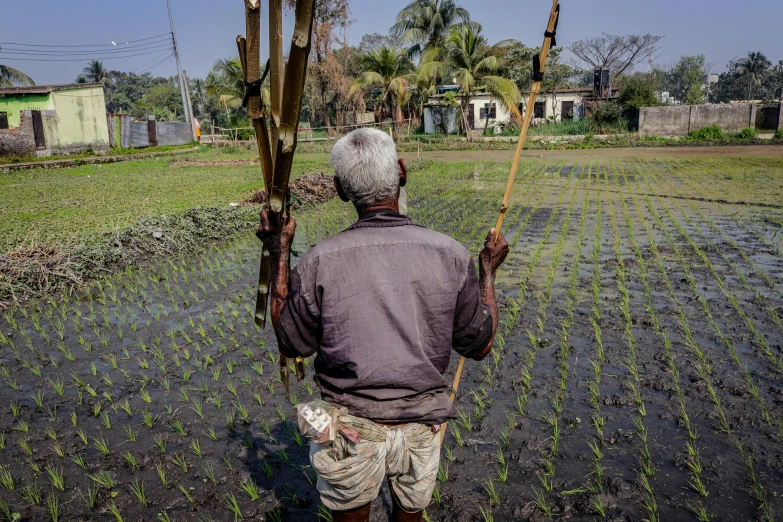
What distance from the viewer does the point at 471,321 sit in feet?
6.15

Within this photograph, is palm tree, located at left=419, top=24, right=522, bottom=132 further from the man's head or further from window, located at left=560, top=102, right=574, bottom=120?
the man's head

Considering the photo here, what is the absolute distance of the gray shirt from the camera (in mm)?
1705

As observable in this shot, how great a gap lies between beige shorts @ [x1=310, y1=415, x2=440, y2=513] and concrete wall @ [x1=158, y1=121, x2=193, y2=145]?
32.4m

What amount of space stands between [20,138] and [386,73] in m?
17.1

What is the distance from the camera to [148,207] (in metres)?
11.5

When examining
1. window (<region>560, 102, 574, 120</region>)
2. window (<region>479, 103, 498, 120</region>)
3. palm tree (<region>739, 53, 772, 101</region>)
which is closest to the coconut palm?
window (<region>479, 103, 498, 120</region>)

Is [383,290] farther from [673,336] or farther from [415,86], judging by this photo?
[415,86]

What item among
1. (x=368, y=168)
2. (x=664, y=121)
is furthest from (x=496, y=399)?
(x=664, y=121)

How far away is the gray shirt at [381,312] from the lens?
171 centimetres

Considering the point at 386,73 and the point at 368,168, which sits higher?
the point at 386,73

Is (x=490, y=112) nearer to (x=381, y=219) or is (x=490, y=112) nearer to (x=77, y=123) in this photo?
(x=77, y=123)

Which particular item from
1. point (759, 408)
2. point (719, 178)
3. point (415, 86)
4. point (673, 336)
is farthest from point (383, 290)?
point (415, 86)

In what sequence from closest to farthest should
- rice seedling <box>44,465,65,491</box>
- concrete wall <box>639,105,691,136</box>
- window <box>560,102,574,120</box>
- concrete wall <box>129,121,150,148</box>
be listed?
rice seedling <box>44,465,65,491</box>
concrete wall <box>129,121,150,148</box>
concrete wall <box>639,105,691,136</box>
window <box>560,102,574,120</box>

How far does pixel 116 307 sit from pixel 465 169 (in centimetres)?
1431
